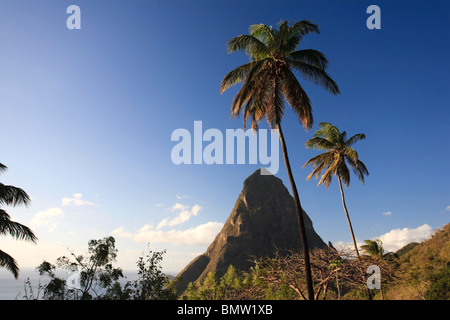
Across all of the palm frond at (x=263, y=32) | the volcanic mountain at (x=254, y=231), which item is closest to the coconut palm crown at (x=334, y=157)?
the palm frond at (x=263, y=32)

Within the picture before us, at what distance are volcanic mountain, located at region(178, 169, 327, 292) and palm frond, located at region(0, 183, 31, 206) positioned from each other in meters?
96.5

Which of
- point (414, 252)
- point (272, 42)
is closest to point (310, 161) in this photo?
point (272, 42)

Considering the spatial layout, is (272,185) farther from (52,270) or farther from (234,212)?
(52,270)

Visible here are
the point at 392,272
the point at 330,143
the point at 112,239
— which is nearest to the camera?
the point at 392,272

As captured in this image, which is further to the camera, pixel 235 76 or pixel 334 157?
pixel 334 157

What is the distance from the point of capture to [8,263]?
41.2ft

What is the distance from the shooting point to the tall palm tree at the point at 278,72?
39.8 ft

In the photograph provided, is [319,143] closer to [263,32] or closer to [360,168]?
[360,168]

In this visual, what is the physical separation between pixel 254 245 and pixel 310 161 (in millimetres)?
107719

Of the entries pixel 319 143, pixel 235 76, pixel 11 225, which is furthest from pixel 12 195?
pixel 319 143

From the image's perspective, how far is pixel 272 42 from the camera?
40.3 ft

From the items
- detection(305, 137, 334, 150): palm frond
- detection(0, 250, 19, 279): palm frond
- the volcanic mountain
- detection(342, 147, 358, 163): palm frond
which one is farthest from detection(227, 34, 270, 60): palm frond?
the volcanic mountain

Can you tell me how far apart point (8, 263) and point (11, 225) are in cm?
199

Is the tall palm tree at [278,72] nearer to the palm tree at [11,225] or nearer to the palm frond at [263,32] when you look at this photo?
the palm frond at [263,32]
